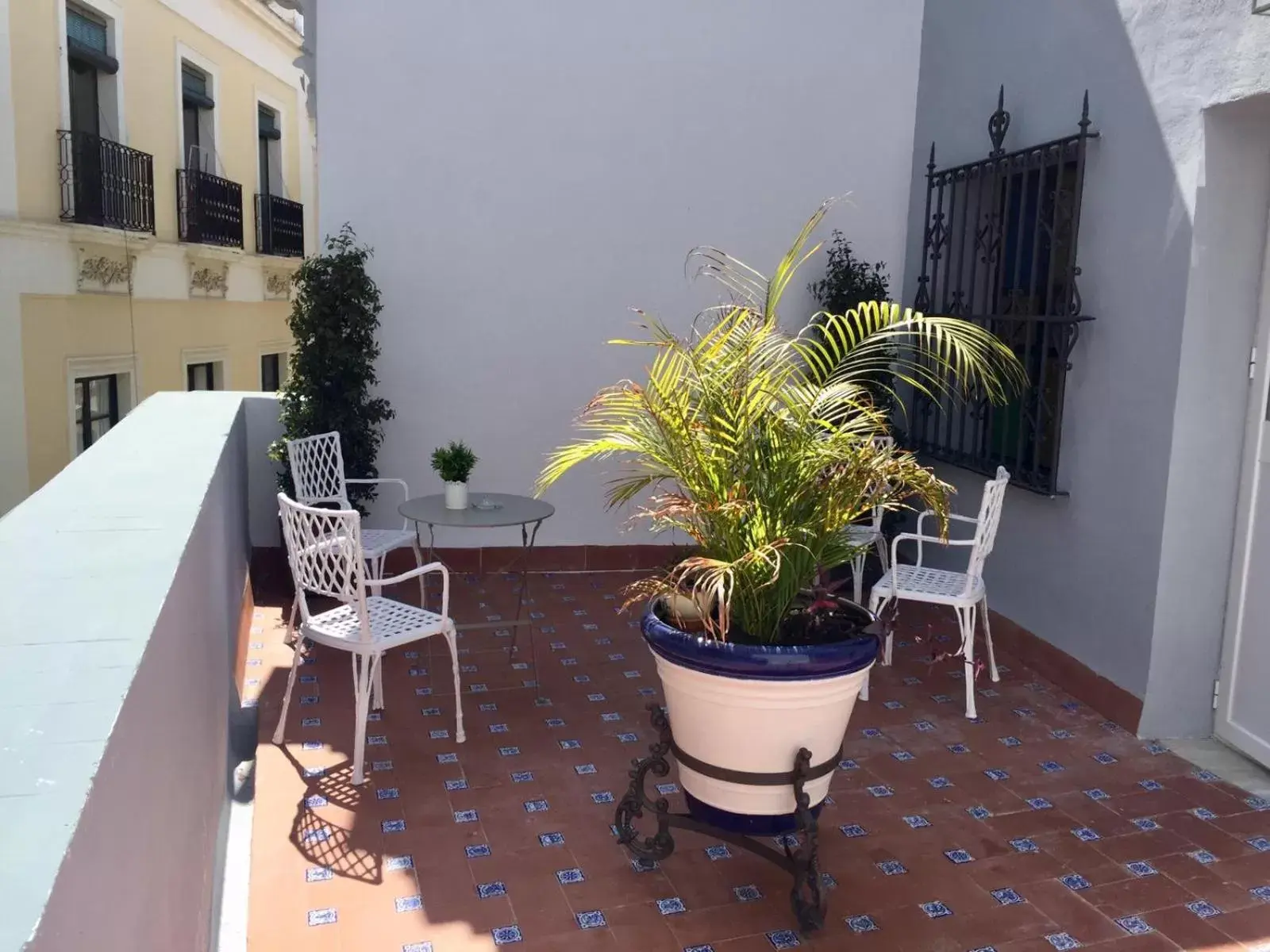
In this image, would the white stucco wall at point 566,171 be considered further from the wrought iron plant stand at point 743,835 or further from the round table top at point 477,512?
the wrought iron plant stand at point 743,835

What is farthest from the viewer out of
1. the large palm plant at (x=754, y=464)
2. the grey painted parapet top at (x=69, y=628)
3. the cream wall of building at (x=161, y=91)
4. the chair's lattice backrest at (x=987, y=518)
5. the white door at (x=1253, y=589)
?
the cream wall of building at (x=161, y=91)

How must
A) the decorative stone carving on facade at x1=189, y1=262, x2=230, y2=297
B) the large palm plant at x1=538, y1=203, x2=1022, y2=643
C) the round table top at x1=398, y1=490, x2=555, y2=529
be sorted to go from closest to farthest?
the large palm plant at x1=538, y1=203, x2=1022, y2=643, the round table top at x1=398, y1=490, x2=555, y2=529, the decorative stone carving on facade at x1=189, y1=262, x2=230, y2=297

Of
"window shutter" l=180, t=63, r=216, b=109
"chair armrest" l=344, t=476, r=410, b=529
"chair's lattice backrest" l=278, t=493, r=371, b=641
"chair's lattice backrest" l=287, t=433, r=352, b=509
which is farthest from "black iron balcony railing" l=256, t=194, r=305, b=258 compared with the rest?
"chair's lattice backrest" l=278, t=493, r=371, b=641

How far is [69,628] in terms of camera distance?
143cm

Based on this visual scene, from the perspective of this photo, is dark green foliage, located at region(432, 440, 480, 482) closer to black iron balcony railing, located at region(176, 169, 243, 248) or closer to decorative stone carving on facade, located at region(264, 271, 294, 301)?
black iron balcony railing, located at region(176, 169, 243, 248)

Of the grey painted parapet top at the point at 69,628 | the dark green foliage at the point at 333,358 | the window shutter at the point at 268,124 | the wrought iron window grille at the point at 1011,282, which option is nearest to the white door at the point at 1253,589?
the wrought iron window grille at the point at 1011,282

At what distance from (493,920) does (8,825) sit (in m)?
1.86

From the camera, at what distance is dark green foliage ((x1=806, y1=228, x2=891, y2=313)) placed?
550 centimetres

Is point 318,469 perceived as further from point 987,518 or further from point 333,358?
point 987,518

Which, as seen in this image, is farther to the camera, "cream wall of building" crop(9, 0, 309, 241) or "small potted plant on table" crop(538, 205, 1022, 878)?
"cream wall of building" crop(9, 0, 309, 241)

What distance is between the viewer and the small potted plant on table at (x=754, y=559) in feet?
8.45

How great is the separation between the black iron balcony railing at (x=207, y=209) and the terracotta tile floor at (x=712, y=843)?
21.5 feet

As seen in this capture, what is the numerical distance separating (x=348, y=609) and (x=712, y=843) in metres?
1.48

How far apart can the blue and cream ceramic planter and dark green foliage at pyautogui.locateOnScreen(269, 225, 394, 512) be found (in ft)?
9.20
